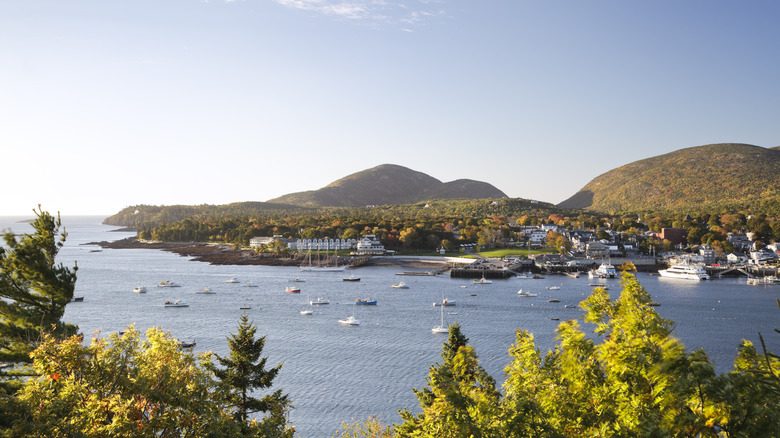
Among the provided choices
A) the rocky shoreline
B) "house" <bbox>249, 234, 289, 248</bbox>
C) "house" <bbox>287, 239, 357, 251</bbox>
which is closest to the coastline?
the rocky shoreline

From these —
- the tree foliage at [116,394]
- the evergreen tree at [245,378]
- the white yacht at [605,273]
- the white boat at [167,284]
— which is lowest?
the white boat at [167,284]

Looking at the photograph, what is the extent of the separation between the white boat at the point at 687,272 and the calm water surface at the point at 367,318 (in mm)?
2729

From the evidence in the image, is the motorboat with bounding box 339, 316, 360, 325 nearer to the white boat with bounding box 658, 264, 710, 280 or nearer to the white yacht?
the white yacht

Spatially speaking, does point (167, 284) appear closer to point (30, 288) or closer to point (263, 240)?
point (30, 288)

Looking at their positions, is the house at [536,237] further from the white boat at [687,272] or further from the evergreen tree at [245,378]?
the evergreen tree at [245,378]

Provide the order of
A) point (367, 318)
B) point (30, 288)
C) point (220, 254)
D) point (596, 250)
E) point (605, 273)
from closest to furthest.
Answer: point (30, 288) < point (367, 318) < point (605, 273) < point (596, 250) < point (220, 254)

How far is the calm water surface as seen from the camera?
30.6 metres

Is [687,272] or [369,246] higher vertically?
[369,246]

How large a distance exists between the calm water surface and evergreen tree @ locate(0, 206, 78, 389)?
11.8 m

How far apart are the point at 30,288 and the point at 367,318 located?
3541cm

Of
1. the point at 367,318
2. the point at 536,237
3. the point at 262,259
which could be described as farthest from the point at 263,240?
the point at 367,318

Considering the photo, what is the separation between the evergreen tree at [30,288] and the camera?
53.1 feet

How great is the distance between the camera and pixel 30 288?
1712cm

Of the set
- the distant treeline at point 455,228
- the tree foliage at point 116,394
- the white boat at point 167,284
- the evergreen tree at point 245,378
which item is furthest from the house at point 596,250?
the tree foliage at point 116,394
